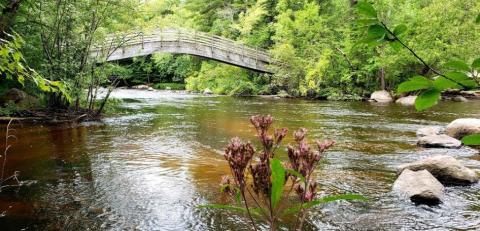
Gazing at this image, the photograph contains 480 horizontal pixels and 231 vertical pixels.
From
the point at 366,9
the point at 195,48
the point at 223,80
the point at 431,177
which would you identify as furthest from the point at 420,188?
the point at 223,80

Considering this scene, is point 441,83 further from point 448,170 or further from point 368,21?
point 448,170

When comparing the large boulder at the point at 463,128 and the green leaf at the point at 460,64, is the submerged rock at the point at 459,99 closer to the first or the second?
the large boulder at the point at 463,128

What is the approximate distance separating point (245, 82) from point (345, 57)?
7.45 metres

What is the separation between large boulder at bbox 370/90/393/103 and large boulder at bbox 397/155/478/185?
16.5 m

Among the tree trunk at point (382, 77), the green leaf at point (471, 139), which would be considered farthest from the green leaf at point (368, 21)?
the tree trunk at point (382, 77)

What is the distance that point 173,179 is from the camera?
22.1ft

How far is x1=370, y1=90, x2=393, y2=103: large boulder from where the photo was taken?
74.2 feet

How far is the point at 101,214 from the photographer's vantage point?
16.6ft

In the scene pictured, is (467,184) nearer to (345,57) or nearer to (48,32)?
(48,32)

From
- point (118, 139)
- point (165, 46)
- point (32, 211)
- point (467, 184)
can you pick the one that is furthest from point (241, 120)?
point (165, 46)

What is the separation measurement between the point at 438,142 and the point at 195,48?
741 inches

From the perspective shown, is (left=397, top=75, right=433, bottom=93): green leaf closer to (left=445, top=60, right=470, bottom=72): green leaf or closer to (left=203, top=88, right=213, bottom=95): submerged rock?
(left=445, top=60, right=470, bottom=72): green leaf

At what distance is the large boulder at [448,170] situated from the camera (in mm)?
6395

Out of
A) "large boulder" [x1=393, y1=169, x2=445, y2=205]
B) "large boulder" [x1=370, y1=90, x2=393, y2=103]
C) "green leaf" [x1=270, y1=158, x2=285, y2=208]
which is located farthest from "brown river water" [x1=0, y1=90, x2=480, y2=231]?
"large boulder" [x1=370, y1=90, x2=393, y2=103]
